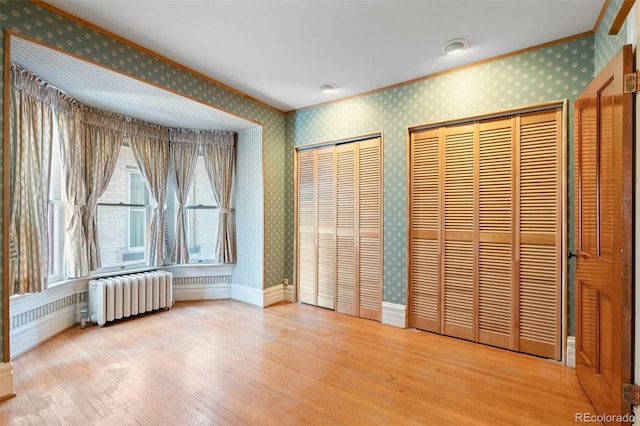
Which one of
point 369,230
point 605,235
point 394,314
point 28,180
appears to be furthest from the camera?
point 369,230

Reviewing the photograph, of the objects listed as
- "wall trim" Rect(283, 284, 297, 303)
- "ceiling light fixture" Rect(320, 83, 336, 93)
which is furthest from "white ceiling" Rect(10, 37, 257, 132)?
→ "wall trim" Rect(283, 284, 297, 303)

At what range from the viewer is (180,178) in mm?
4148

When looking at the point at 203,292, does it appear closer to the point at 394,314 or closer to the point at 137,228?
the point at 137,228

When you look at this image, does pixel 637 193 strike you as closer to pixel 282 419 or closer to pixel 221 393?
pixel 282 419

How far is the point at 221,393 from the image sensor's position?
2051mm

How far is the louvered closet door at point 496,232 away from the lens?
2705 mm

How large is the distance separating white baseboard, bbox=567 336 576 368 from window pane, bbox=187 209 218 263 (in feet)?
13.6

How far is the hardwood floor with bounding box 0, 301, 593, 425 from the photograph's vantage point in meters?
1.83

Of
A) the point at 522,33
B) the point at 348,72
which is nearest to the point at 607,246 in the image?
the point at 522,33

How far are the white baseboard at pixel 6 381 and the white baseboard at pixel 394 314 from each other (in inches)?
124

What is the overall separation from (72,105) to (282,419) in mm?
3616

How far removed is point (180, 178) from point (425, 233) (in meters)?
3.34

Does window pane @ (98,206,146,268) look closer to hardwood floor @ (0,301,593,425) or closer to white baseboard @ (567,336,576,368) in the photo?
hardwood floor @ (0,301,593,425)

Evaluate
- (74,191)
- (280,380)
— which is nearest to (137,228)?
(74,191)
